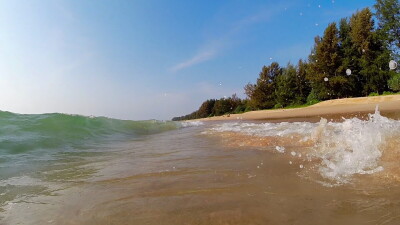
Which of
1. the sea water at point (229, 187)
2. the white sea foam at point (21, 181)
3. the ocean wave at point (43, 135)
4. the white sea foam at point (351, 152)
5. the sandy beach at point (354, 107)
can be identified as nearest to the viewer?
the sea water at point (229, 187)

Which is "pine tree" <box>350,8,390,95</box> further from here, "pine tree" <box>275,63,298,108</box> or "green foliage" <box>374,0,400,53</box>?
"pine tree" <box>275,63,298,108</box>

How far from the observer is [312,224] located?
149 centimetres

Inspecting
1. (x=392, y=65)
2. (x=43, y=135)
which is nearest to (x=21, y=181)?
(x=43, y=135)

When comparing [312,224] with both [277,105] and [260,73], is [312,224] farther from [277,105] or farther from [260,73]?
[260,73]

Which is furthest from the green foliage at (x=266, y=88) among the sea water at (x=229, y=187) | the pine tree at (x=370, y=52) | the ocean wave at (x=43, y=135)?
the sea water at (x=229, y=187)

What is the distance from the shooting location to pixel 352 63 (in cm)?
2720

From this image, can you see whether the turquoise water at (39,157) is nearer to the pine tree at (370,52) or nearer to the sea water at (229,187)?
the sea water at (229,187)

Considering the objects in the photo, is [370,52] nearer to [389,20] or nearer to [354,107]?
[389,20]

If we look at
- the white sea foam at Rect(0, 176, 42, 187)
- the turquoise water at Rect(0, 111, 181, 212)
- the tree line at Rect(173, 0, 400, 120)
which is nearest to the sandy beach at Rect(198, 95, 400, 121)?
the tree line at Rect(173, 0, 400, 120)

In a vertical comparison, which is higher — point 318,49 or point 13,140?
point 318,49

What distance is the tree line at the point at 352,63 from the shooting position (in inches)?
966

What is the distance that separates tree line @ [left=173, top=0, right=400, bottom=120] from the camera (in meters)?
24.5

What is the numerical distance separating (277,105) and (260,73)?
20.3 feet

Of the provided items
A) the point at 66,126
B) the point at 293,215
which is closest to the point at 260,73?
the point at 66,126
